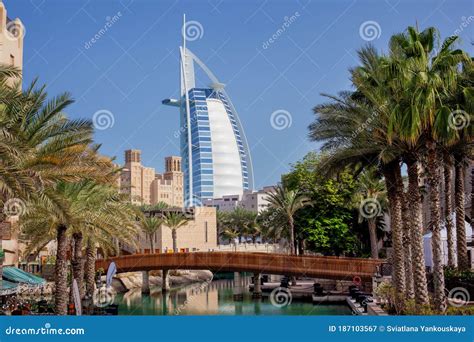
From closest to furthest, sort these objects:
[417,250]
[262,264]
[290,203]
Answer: [417,250] → [262,264] → [290,203]

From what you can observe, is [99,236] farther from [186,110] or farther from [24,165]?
[186,110]

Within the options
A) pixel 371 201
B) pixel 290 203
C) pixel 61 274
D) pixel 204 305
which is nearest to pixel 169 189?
pixel 290 203

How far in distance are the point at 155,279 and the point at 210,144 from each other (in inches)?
4696

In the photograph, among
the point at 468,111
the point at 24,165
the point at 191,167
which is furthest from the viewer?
the point at 191,167

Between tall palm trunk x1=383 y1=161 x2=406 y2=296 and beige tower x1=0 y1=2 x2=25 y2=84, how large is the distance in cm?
2057

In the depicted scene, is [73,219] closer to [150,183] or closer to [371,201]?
[371,201]

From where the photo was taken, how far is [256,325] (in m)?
14.4

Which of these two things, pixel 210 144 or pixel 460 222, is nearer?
pixel 460 222

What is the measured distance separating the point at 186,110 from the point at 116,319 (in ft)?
561

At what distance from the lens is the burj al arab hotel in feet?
586

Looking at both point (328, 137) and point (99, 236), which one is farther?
point (99, 236)

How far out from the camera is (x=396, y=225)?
2425cm

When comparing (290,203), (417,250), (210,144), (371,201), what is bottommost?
(417,250)

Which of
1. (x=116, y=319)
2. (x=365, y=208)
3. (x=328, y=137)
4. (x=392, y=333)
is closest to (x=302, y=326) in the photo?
(x=392, y=333)
